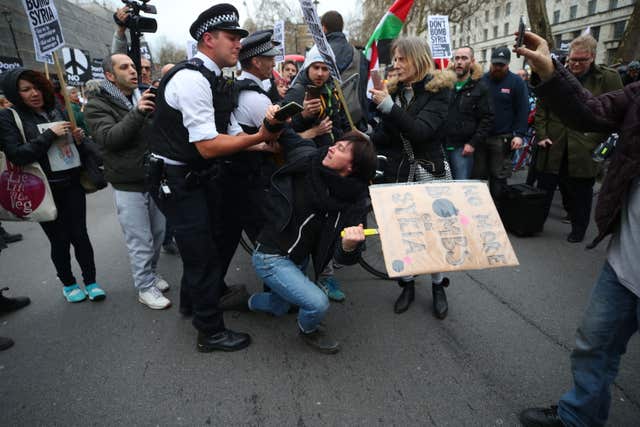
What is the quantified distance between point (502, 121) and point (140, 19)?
15.0ft

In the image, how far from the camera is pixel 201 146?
7.04 feet

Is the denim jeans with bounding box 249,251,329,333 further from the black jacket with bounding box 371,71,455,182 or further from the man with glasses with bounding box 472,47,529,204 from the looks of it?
the man with glasses with bounding box 472,47,529,204

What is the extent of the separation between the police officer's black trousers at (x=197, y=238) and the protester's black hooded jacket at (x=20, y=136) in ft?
4.00

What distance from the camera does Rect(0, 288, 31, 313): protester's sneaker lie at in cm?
333

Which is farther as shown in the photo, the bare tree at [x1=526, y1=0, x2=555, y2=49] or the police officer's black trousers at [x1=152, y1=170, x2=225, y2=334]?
the bare tree at [x1=526, y1=0, x2=555, y2=49]

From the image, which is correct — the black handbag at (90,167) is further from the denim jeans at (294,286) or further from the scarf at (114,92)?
the denim jeans at (294,286)

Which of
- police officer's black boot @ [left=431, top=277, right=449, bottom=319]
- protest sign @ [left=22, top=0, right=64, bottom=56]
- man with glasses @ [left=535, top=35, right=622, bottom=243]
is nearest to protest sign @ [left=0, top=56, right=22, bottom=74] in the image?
protest sign @ [left=22, top=0, right=64, bottom=56]

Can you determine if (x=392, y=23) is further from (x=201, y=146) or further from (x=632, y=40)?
(x=632, y=40)

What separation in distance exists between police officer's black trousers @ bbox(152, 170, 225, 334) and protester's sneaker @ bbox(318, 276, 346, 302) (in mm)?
1086

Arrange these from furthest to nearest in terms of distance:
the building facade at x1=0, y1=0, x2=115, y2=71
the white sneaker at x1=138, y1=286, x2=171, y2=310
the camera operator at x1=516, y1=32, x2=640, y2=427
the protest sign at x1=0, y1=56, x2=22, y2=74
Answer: the building facade at x1=0, y1=0, x2=115, y2=71, the protest sign at x1=0, y1=56, x2=22, y2=74, the white sneaker at x1=138, y1=286, x2=171, y2=310, the camera operator at x1=516, y1=32, x2=640, y2=427

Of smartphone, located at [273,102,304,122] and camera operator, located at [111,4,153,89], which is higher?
camera operator, located at [111,4,153,89]

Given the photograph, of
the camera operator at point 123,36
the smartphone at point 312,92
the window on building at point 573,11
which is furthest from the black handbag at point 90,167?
the window on building at point 573,11

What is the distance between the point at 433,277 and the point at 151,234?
2511 mm

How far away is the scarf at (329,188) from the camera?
233cm
